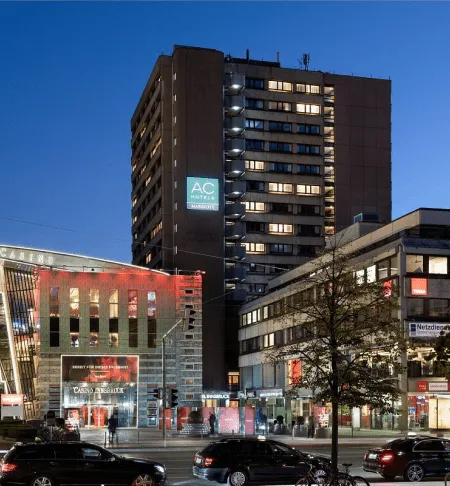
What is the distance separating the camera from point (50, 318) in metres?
85.7

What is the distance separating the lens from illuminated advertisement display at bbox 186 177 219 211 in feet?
397

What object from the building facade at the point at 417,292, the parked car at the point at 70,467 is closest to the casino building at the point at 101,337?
the building facade at the point at 417,292

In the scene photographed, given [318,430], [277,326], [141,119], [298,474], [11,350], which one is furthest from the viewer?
[141,119]

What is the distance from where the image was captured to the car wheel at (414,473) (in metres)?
32.7

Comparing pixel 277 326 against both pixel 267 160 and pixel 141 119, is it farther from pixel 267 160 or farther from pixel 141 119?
pixel 141 119

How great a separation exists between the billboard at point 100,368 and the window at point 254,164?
183 ft

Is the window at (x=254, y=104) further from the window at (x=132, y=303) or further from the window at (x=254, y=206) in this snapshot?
the window at (x=132, y=303)

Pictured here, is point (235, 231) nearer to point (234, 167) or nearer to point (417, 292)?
point (234, 167)

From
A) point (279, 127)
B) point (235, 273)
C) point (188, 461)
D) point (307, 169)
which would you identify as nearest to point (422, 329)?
point (188, 461)

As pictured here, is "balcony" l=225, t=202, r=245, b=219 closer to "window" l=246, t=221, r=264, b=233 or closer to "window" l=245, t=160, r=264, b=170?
"window" l=246, t=221, r=264, b=233

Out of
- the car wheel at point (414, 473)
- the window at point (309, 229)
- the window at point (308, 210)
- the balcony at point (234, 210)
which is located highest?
the window at point (308, 210)

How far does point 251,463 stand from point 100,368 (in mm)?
57869

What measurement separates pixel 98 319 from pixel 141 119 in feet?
232

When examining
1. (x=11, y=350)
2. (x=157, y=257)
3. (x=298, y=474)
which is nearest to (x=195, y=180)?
(x=157, y=257)
